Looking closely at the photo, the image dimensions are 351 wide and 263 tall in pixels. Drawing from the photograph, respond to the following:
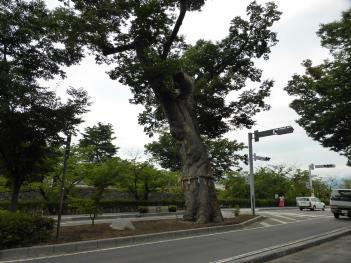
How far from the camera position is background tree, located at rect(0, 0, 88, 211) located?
11422 mm

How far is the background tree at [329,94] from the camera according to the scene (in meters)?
19.0

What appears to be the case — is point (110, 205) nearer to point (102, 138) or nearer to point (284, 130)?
point (284, 130)

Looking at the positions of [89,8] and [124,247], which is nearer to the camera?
[124,247]

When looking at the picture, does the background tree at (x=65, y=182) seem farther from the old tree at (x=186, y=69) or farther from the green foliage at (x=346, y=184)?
the green foliage at (x=346, y=184)

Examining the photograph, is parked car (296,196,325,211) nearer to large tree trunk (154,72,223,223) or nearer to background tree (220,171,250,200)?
background tree (220,171,250,200)

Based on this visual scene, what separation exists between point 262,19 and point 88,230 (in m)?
14.7

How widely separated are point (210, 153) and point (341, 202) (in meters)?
19.5

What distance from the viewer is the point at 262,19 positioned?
849 inches

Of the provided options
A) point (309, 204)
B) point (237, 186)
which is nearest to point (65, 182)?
point (309, 204)

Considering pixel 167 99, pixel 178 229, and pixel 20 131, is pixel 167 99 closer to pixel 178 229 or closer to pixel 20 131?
pixel 178 229

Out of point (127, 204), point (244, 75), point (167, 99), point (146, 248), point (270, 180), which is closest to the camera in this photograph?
point (146, 248)

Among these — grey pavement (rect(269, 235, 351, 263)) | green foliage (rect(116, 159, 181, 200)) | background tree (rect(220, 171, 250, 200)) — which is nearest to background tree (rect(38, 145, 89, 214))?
green foliage (rect(116, 159, 181, 200))

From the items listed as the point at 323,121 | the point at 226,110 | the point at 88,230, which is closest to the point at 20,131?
the point at 88,230

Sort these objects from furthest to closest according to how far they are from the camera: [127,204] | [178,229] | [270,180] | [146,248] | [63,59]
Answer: [270,180] → [127,204] → [178,229] → [63,59] → [146,248]
